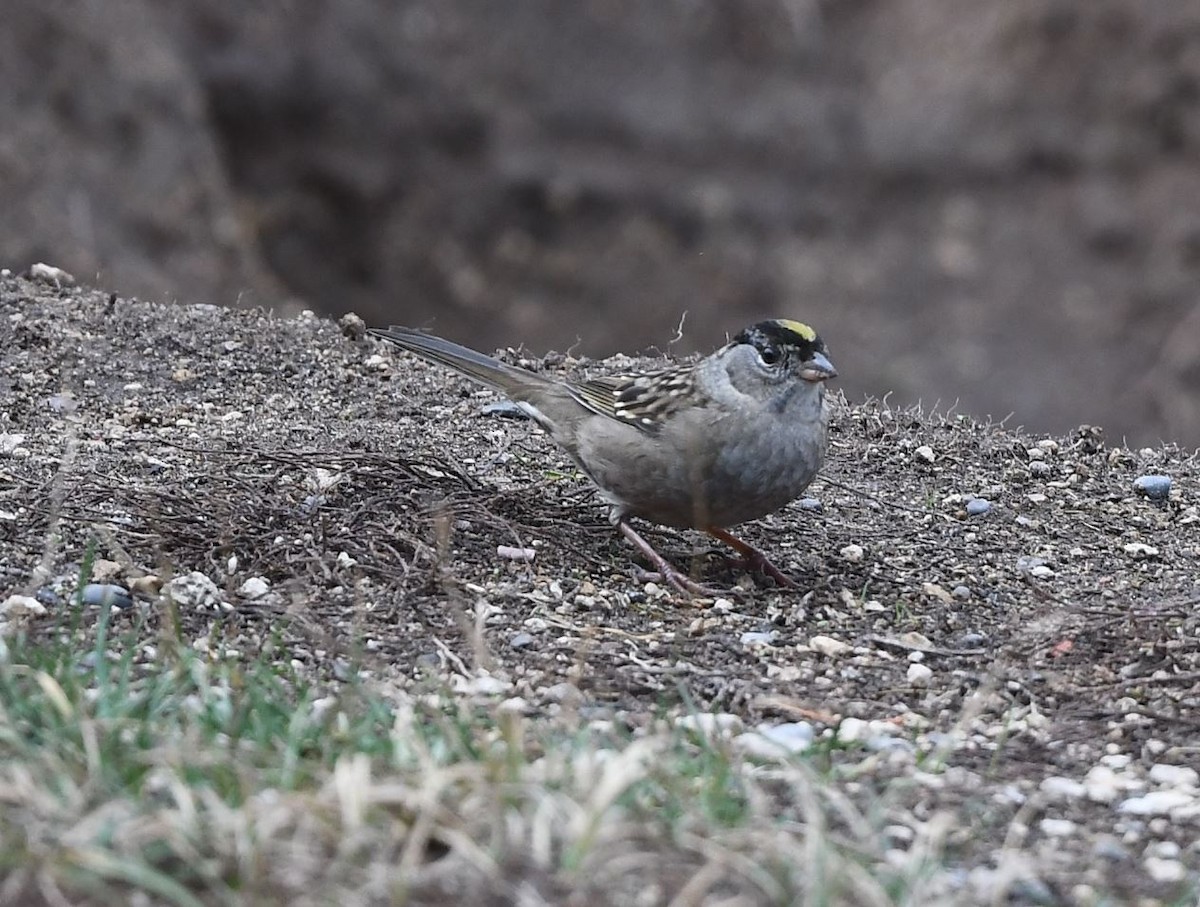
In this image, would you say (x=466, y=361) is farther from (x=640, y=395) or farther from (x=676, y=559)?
(x=676, y=559)

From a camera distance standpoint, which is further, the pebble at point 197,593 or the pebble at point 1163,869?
the pebble at point 197,593

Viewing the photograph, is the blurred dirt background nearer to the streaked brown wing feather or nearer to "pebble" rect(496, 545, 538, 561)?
the streaked brown wing feather

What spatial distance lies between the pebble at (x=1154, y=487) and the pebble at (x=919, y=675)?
6.29 ft

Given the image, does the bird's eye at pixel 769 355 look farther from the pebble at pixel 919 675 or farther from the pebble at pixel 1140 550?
the pebble at pixel 1140 550

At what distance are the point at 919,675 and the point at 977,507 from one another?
149 centimetres

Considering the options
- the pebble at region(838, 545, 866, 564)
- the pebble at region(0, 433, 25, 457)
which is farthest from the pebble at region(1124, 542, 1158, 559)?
the pebble at region(0, 433, 25, 457)

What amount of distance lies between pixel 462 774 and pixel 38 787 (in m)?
0.65

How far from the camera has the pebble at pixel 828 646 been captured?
442 centimetres

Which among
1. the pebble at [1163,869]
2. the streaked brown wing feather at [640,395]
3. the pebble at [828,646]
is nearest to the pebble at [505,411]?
the streaked brown wing feather at [640,395]

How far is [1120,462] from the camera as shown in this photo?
6.18 meters

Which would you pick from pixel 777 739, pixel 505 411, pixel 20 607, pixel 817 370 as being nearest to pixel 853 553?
pixel 817 370

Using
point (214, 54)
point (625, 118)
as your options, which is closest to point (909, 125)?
point (625, 118)

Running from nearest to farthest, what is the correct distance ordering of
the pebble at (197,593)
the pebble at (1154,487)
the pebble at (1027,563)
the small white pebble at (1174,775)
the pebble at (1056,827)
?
the pebble at (1056,827), the small white pebble at (1174,775), the pebble at (197,593), the pebble at (1027,563), the pebble at (1154,487)

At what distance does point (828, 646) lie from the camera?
4.45 metres
